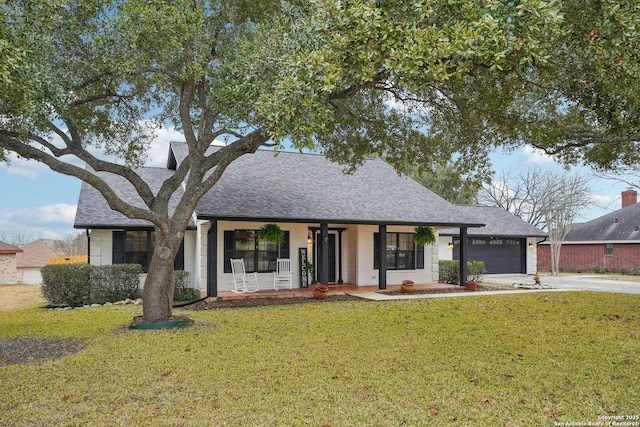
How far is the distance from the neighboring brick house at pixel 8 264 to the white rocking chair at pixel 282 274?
16187 mm

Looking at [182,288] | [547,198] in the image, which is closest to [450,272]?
[182,288]

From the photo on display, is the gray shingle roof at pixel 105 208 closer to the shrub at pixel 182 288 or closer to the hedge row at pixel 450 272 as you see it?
the shrub at pixel 182 288

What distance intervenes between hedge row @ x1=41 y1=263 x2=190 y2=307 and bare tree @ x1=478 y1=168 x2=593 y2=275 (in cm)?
2003

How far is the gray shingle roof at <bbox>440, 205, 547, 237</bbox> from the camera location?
23.3 m

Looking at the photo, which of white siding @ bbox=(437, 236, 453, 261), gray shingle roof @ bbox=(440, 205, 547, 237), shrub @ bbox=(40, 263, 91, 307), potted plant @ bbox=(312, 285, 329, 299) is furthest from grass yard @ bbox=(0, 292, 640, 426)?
gray shingle roof @ bbox=(440, 205, 547, 237)

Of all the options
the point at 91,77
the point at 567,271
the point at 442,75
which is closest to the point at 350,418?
the point at 442,75

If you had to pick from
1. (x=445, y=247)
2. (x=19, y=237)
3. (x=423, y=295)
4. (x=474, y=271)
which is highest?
(x=19, y=237)

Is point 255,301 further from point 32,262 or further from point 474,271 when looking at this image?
point 32,262

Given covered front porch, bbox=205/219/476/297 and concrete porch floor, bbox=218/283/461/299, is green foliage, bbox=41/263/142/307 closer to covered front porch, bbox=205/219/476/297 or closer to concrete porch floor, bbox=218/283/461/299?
covered front porch, bbox=205/219/476/297

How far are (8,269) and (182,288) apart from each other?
14.6m

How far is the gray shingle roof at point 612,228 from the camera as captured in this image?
25984 millimetres

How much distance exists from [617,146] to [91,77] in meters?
11.8

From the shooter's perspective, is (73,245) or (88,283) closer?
(88,283)

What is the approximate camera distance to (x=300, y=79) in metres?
5.92
